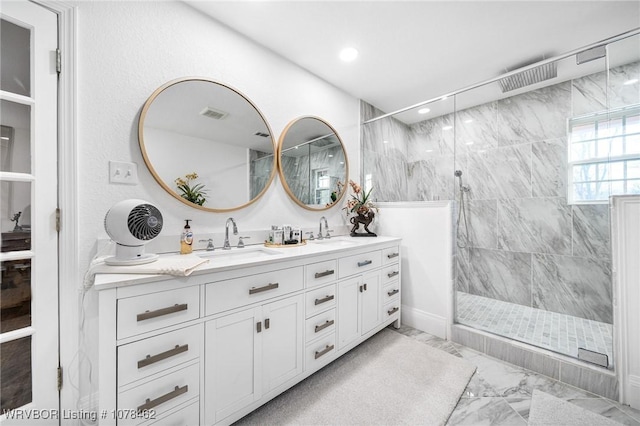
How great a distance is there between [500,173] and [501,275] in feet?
3.96

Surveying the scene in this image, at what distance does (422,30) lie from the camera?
6.21ft

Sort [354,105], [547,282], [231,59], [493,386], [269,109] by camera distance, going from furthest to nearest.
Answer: [354,105] < [547,282] < [269,109] < [231,59] < [493,386]

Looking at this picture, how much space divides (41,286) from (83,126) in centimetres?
81

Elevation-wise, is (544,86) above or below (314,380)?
above

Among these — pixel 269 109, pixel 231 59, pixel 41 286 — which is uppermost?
pixel 231 59

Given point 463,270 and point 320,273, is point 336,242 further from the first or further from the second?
point 463,270

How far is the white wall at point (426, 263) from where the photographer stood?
219cm

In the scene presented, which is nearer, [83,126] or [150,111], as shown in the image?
[83,126]

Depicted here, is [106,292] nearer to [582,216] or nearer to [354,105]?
[354,105]

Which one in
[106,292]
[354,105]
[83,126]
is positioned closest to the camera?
[106,292]

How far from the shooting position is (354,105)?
9.53ft

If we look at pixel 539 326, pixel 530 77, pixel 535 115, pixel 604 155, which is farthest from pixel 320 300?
pixel 535 115

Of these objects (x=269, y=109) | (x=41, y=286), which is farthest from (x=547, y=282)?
(x=41, y=286)

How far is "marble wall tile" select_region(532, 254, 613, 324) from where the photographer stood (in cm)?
216
